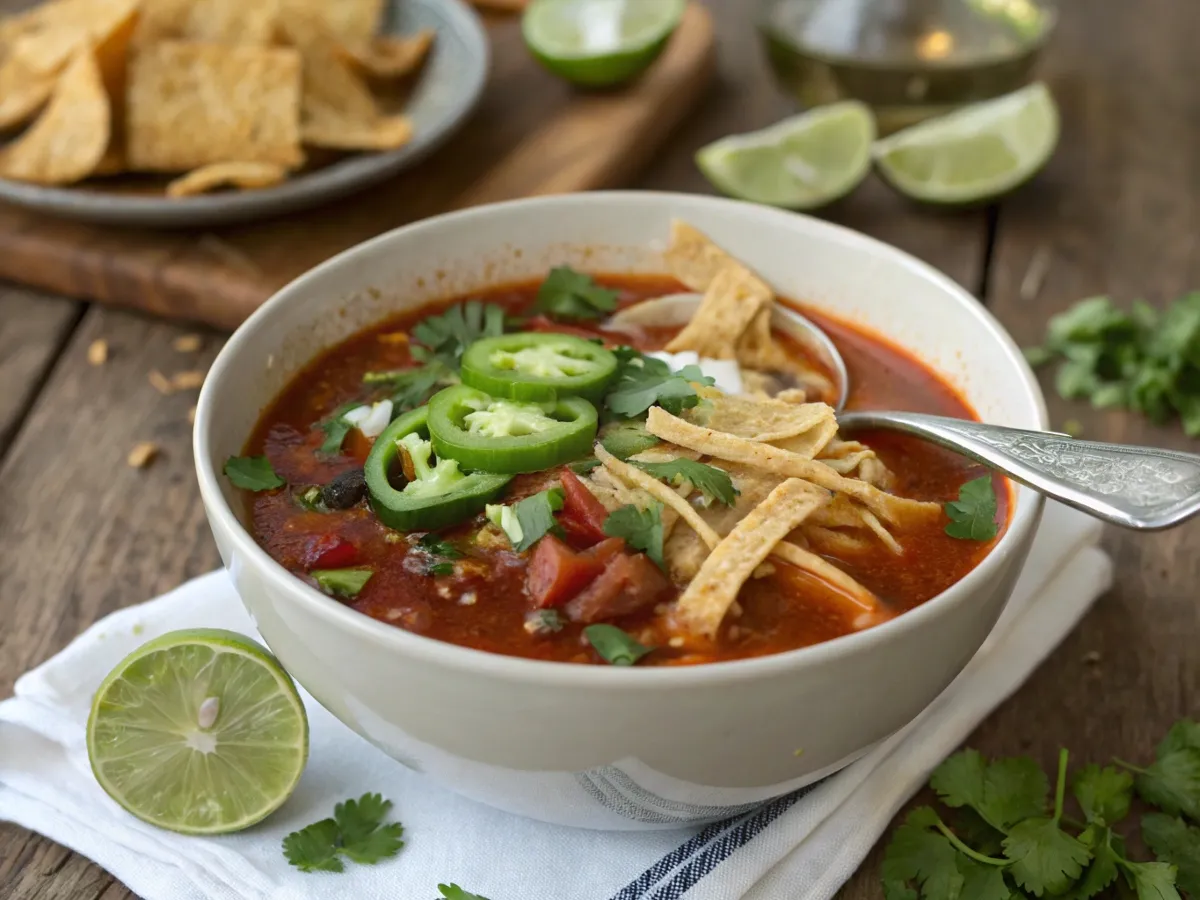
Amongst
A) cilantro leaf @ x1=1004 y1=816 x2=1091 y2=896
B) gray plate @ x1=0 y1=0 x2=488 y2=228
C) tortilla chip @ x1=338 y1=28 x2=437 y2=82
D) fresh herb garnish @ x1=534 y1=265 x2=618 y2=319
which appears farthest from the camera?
tortilla chip @ x1=338 y1=28 x2=437 y2=82

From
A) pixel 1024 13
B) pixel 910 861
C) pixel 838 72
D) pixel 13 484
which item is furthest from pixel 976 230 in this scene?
pixel 13 484

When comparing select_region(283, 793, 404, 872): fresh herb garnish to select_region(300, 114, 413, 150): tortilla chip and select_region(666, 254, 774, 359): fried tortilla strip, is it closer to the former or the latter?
select_region(666, 254, 774, 359): fried tortilla strip

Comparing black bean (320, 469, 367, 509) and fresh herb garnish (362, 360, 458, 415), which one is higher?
black bean (320, 469, 367, 509)

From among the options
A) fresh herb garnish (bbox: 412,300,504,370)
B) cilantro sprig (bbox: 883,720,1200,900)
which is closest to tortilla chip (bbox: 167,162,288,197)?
fresh herb garnish (bbox: 412,300,504,370)

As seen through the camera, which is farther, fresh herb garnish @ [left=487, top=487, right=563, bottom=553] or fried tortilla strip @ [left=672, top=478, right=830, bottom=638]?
fresh herb garnish @ [left=487, top=487, right=563, bottom=553]

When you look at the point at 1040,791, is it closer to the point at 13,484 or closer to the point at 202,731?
the point at 202,731

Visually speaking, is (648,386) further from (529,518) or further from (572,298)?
(572,298)
